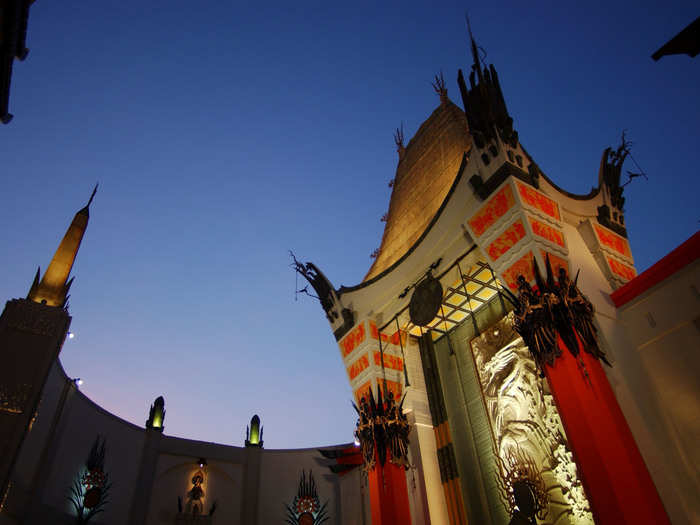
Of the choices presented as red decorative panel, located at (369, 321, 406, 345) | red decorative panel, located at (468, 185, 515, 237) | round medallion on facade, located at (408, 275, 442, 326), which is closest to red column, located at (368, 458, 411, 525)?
red decorative panel, located at (369, 321, 406, 345)

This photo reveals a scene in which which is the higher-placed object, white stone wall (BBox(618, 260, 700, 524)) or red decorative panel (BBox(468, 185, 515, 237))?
red decorative panel (BBox(468, 185, 515, 237))

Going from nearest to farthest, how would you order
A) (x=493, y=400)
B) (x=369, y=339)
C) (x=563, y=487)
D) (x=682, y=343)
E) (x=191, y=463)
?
(x=682, y=343)
(x=563, y=487)
(x=493, y=400)
(x=369, y=339)
(x=191, y=463)

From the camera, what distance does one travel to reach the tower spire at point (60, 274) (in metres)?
9.99

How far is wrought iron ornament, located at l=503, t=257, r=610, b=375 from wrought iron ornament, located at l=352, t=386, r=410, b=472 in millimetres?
3938

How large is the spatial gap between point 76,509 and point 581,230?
42.2 ft

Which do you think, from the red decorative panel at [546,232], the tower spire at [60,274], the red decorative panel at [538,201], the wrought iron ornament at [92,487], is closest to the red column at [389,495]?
the red decorative panel at [546,232]

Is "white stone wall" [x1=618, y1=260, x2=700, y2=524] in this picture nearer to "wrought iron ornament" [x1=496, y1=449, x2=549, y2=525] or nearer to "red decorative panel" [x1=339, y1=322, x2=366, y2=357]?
"wrought iron ornament" [x1=496, y1=449, x2=549, y2=525]

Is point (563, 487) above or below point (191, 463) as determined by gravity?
below

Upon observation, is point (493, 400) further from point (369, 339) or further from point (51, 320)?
point (51, 320)

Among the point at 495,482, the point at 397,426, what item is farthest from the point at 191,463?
the point at 495,482

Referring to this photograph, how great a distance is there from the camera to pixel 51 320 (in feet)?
31.3

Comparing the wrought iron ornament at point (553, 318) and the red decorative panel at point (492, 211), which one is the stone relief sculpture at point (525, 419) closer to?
the wrought iron ornament at point (553, 318)

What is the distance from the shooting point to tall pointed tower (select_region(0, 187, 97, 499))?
8.20 meters

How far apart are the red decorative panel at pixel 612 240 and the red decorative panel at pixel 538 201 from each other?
1.14 meters
